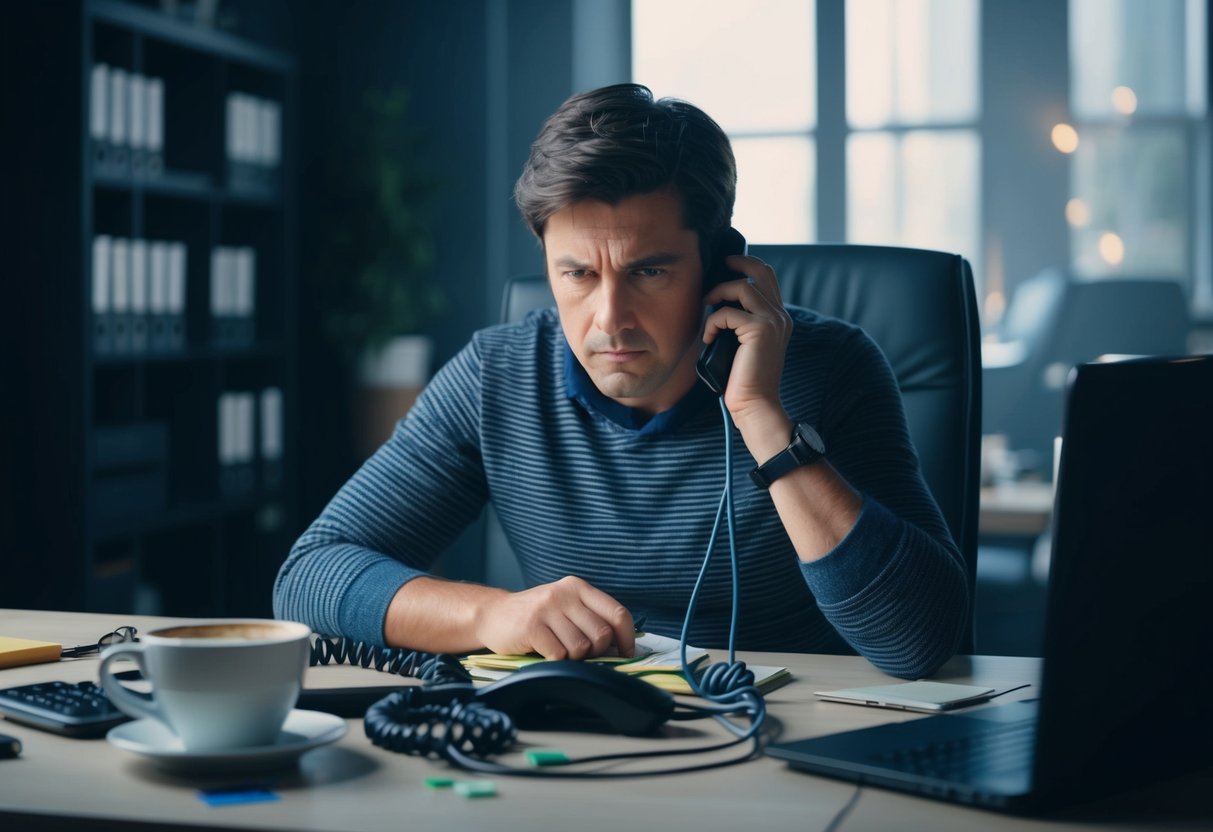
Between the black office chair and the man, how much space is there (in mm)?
140

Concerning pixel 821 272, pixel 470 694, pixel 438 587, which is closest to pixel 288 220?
pixel 821 272

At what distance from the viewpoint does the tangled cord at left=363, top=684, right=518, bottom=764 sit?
0.87 metres

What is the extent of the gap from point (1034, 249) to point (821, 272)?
194 inches

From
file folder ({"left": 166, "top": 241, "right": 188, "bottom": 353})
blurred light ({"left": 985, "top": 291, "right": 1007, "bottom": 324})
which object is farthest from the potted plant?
blurred light ({"left": 985, "top": 291, "right": 1007, "bottom": 324})

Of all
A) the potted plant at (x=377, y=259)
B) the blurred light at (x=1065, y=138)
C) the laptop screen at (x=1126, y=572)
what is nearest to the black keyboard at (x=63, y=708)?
the laptop screen at (x=1126, y=572)

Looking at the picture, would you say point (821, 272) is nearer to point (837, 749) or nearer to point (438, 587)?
point (438, 587)

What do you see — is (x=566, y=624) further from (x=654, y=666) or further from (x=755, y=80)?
(x=755, y=80)

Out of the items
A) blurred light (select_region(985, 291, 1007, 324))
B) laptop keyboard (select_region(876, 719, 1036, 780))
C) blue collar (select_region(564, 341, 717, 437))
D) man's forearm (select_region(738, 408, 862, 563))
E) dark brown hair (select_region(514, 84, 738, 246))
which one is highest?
blurred light (select_region(985, 291, 1007, 324))

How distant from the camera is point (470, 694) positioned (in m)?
0.95

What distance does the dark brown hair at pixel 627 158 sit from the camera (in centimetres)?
143

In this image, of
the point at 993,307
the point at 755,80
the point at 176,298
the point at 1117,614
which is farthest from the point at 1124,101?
the point at 1117,614

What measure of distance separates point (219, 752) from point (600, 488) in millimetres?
795

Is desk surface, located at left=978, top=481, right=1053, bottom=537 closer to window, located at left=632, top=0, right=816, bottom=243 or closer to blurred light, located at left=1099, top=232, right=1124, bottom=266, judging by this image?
window, located at left=632, top=0, right=816, bottom=243

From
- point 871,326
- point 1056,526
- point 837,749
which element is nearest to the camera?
point 1056,526
